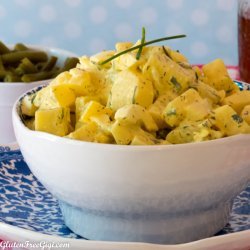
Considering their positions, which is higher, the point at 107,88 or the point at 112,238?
the point at 107,88

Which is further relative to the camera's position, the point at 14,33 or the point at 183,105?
the point at 14,33

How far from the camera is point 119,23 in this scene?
7.97ft

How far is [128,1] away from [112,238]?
5.88 feet

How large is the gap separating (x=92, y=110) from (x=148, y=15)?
5.93ft

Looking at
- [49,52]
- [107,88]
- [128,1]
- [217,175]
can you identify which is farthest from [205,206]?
[128,1]

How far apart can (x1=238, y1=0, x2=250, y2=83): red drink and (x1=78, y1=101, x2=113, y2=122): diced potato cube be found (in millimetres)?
659

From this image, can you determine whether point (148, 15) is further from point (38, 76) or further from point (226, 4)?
point (38, 76)

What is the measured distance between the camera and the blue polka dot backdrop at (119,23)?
2400 millimetres

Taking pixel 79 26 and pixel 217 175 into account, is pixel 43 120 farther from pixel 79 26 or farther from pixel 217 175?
pixel 79 26

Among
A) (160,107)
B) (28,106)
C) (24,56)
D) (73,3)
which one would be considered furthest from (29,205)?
(73,3)

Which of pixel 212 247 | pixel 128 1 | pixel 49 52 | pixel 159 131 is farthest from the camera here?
pixel 128 1

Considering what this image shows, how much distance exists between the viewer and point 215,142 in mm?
628

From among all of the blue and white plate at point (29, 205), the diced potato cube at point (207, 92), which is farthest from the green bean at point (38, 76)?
the diced potato cube at point (207, 92)

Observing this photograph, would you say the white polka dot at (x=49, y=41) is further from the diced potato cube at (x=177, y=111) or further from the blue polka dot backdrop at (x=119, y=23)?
the diced potato cube at (x=177, y=111)
